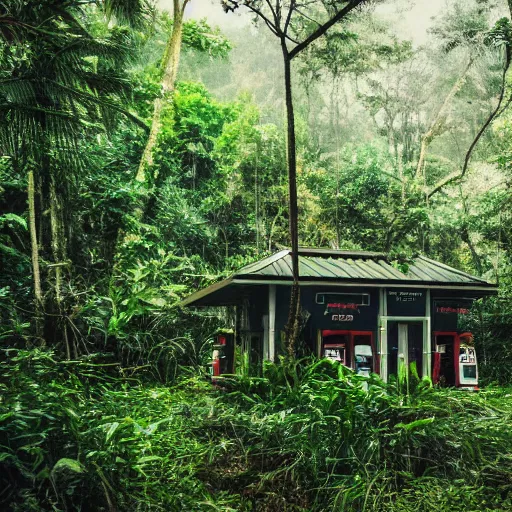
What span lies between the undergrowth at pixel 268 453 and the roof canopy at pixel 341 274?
311cm

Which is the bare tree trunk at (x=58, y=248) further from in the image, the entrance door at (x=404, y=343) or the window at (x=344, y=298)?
the entrance door at (x=404, y=343)

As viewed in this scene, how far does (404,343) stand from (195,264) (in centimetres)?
797

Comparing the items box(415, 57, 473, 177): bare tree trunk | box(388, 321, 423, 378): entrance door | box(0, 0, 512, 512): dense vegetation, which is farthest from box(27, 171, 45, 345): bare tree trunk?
box(415, 57, 473, 177): bare tree trunk

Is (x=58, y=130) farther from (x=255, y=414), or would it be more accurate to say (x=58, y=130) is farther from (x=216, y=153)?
(x=216, y=153)

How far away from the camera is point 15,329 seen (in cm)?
750

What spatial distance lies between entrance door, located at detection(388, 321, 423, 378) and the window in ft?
2.40

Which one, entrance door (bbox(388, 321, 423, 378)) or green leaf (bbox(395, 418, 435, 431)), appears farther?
entrance door (bbox(388, 321, 423, 378))

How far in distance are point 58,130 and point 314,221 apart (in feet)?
49.9

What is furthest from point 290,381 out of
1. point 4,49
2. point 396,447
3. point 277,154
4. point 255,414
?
point 277,154

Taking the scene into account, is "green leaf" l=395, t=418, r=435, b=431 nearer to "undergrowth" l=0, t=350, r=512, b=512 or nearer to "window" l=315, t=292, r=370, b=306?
"undergrowth" l=0, t=350, r=512, b=512

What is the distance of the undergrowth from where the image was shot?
375 cm

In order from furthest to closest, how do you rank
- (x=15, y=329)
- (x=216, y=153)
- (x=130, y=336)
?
(x=216, y=153), (x=130, y=336), (x=15, y=329)

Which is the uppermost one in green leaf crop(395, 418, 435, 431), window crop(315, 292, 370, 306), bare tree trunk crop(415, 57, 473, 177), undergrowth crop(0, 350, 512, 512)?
bare tree trunk crop(415, 57, 473, 177)

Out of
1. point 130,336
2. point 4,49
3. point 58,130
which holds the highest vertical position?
point 4,49
